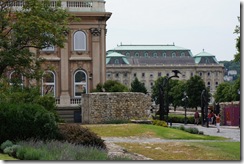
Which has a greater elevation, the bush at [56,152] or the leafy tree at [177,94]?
the leafy tree at [177,94]

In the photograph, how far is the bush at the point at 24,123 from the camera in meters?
20.9

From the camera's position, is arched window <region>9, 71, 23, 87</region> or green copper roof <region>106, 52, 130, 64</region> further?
green copper roof <region>106, 52, 130, 64</region>

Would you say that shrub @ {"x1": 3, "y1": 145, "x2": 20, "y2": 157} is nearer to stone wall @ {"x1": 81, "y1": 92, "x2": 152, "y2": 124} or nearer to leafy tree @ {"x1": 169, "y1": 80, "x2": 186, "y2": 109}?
stone wall @ {"x1": 81, "y1": 92, "x2": 152, "y2": 124}

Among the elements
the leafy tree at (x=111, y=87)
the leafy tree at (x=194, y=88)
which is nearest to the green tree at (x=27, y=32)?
the leafy tree at (x=111, y=87)

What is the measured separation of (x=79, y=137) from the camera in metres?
21.2

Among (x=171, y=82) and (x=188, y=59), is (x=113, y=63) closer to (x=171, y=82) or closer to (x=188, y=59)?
(x=188, y=59)

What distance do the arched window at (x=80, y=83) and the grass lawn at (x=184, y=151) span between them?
115ft

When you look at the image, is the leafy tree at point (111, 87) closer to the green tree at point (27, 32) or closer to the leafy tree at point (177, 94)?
the green tree at point (27, 32)

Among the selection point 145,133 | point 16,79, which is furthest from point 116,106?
point 16,79

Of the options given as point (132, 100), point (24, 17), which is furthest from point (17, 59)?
point (132, 100)

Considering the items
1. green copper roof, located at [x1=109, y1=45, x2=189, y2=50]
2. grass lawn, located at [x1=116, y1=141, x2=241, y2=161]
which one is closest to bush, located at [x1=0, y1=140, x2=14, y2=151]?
grass lawn, located at [x1=116, y1=141, x2=241, y2=161]

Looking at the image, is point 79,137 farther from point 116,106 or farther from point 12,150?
point 116,106

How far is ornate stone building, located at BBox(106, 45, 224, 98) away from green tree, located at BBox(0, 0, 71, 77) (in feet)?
370

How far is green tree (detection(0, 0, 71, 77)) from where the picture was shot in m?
25.2
